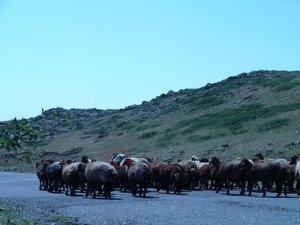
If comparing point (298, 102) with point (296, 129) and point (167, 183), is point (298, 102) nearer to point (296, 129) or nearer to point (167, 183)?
point (296, 129)

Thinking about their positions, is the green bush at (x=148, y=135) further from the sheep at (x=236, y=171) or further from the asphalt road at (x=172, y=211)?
the asphalt road at (x=172, y=211)

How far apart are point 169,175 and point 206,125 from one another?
38.0 metres

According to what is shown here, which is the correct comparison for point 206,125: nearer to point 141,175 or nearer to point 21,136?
point 141,175

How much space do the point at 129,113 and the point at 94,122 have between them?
23.7ft

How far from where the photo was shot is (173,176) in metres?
27.1

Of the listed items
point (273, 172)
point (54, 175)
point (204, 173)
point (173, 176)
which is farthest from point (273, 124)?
point (273, 172)

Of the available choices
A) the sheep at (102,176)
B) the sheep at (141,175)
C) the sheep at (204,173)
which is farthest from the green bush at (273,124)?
the sheep at (102,176)

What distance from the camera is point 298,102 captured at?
60.8 metres

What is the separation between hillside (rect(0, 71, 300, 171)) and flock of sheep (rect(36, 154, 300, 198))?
800cm

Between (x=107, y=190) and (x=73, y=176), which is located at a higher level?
(x=73, y=176)

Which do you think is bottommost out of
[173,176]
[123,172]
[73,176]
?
[73,176]

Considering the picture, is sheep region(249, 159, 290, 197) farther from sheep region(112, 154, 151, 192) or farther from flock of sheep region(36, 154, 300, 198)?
sheep region(112, 154, 151, 192)

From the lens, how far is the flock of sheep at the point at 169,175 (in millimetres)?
24141

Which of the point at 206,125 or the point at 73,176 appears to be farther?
the point at 206,125
